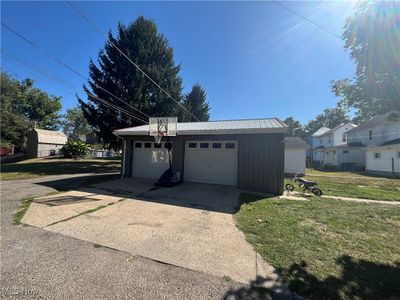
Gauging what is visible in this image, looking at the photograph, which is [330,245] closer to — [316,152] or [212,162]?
[212,162]

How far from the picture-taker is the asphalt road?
8.12 feet

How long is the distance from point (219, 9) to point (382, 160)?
19169 mm

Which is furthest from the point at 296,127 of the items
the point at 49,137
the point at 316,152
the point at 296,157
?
the point at 49,137

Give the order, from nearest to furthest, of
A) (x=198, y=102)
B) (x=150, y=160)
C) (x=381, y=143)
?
(x=150, y=160) → (x=381, y=143) → (x=198, y=102)

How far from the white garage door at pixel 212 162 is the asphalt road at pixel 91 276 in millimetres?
6941

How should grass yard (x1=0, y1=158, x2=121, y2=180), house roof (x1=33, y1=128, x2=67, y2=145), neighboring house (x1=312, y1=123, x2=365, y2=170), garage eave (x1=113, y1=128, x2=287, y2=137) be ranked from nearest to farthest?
garage eave (x1=113, y1=128, x2=287, y2=137) < grass yard (x1=0, y1=158, x2=121, y2=180) < neighboring house (x1=312, y1=123, x2=365, y2=170) < house roof (x1=33, y1=128, x2=67, y2=145)

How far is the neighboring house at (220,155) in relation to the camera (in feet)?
28.2

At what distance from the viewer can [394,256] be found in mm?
3520

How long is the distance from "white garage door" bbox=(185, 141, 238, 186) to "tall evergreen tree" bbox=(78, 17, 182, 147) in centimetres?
1017

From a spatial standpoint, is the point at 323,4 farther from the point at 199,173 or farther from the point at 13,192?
the point at 13,192

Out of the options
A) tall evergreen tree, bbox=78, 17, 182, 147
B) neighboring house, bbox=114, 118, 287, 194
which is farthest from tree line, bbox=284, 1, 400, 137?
tall evergreen tree, bbox=78, 17, 182, 147

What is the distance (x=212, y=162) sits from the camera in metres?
10.2

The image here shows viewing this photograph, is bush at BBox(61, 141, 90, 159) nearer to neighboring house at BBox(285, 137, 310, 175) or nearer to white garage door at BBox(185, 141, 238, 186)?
white garage door at BBox(185, 141, 238, 186)

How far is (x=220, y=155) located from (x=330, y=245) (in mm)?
6480
